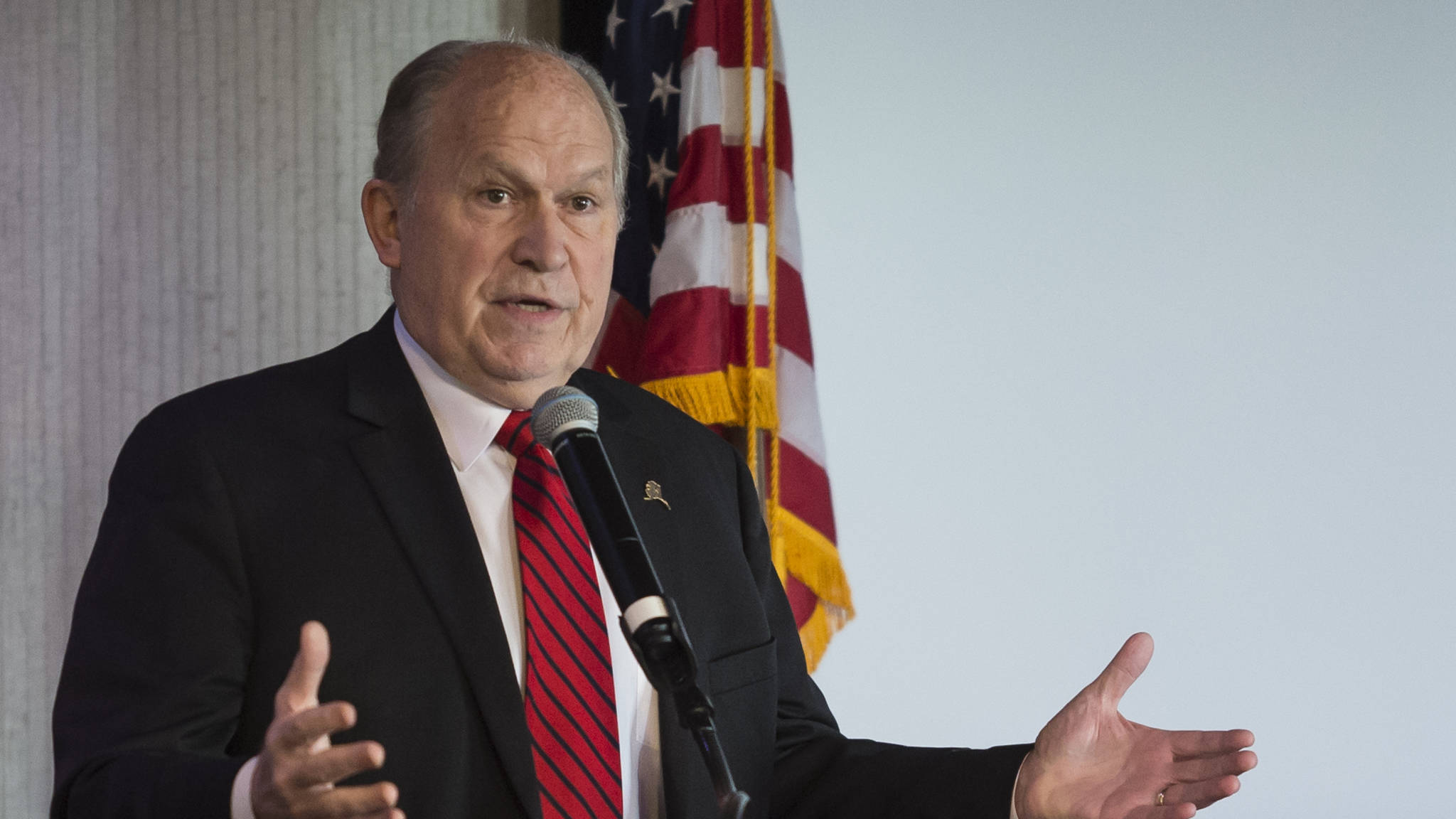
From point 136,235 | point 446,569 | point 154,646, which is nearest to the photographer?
point 154,646

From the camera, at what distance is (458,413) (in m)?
1.57

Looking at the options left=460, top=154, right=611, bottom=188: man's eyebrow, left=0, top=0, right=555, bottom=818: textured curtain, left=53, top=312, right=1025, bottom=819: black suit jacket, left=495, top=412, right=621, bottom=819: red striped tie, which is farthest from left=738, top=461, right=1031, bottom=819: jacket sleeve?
left=0, top=0, right=555, bottom=818: textured curtain

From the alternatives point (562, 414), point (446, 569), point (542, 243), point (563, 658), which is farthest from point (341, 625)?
point (542, 243)

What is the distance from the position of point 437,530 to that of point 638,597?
547 millimetres

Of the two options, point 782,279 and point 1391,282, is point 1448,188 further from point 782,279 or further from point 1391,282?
point 782,279

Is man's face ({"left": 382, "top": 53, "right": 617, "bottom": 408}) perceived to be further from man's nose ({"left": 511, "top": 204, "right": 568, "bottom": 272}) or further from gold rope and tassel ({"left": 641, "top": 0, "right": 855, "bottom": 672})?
gold rope and tassel ({"left": 641, "top": 0, "right": 855, "bottom": 672})

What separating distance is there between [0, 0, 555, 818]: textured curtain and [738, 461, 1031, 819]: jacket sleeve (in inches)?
47.1

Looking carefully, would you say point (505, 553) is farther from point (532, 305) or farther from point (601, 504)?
point (601, 504)

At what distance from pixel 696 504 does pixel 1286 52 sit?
218cm

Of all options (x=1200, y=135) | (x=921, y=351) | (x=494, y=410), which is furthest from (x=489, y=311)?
(x=1200, y=135)

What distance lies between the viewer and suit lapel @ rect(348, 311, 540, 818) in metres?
1.35

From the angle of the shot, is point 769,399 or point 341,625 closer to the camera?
point 341,625

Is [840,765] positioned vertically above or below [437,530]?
below

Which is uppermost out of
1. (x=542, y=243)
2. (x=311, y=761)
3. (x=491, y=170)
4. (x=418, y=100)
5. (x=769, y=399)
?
(x=418, y=100)
